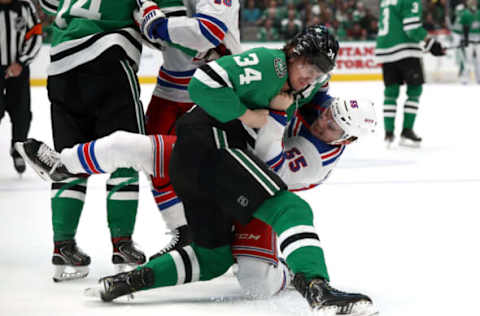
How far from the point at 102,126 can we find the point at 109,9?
40 centimetres

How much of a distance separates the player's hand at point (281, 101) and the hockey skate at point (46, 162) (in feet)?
2.31

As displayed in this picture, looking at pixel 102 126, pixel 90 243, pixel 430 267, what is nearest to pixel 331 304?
pixel 430 267

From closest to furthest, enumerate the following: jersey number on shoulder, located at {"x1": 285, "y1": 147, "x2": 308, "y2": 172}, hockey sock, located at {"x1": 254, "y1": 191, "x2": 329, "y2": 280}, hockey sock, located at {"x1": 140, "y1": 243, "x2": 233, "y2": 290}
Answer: hockey sock, located at {"x1": 254, "y1": 191, "x2": 329, "y2": 280} < hockey sock, located at {"x1": 140, "y1": 243, "x2": 233, "y2": 290} < jersey number on shoulder, located at {"x1": 285, "y1": 147, "x2": 308, "y2": 172}

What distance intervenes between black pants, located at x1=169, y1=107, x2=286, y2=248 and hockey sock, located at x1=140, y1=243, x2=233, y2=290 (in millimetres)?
40

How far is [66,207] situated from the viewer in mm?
2697

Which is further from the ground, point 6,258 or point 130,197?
point 130,197

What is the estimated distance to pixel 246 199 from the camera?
219cm

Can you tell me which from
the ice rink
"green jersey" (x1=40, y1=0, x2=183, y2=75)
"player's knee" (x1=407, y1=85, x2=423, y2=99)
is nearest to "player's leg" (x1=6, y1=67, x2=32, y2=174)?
the ice rink

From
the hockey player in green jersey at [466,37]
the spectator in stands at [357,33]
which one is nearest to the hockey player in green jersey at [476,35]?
the hockey player in green jersey at [466,37]

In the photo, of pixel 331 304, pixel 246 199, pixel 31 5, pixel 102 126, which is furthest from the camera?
pixel 31 5

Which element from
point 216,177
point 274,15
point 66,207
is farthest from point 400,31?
point 274,15

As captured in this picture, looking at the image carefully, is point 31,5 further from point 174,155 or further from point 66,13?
point 174,155

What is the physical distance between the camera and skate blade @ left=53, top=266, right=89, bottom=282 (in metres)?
2.67

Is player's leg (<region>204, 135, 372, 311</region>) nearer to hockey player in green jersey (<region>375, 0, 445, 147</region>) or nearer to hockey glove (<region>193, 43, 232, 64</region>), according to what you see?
hockey glove (<region>193, 43, 232, 64</region>)
